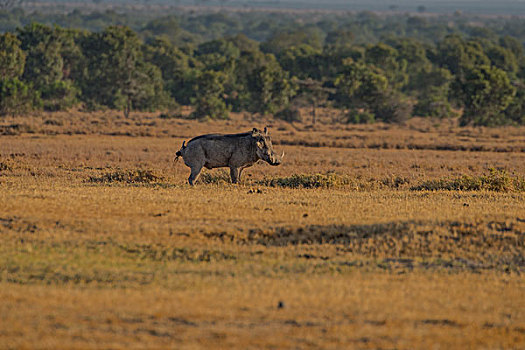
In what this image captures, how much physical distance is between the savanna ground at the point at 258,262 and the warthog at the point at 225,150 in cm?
65

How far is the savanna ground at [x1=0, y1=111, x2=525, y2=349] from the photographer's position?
8508 millimetres

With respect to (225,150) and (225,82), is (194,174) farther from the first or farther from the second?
(225,82)

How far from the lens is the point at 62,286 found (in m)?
10.3

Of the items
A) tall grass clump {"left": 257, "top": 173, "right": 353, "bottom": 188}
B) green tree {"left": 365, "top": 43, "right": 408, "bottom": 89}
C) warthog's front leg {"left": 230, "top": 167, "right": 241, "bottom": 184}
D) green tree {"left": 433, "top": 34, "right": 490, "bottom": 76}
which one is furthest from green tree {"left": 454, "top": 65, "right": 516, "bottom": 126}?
warthog's front leg {"left": 230, "top": 167, "right": 241, "bottom": 184}

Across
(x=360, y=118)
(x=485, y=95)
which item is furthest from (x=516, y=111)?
(x=360, y=118)

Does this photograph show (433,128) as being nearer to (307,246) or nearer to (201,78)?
(201,78)

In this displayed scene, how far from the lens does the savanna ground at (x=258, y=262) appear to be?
8.51 metres

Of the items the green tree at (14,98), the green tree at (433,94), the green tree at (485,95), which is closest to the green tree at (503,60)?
the green tree at (433,94)

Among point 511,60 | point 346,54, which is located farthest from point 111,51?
point 511,60

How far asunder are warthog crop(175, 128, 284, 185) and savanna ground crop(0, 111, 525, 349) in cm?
65

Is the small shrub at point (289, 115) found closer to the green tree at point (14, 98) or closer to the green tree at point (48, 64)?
the green tree at point (48, 64)

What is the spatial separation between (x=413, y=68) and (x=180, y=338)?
262ft

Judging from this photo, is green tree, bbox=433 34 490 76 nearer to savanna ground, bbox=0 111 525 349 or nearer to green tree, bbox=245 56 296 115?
green tree, bbox=245 56 296 115

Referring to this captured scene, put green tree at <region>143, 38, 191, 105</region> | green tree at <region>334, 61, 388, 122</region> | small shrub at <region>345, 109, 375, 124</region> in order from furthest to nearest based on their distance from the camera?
green tree at <region>143, 38, 191, 105</region> → green tree at <region>334, 61, 388, 122</region> → small shrub at <region>345, 109, 375, 124</region>
